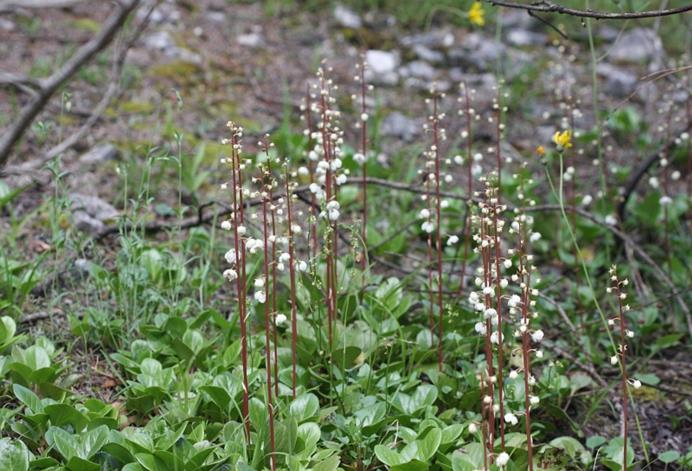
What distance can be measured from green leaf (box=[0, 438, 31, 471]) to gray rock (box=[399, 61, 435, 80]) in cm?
534

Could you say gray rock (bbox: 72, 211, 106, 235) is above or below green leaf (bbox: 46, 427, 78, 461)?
above

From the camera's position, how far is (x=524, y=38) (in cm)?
819

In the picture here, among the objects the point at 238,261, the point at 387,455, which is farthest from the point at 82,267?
the point at 387,455


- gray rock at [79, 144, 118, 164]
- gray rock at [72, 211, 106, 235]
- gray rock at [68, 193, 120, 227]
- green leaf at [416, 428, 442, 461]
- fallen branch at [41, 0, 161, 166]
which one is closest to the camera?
fallen branch at [41, 0, 161, 166]

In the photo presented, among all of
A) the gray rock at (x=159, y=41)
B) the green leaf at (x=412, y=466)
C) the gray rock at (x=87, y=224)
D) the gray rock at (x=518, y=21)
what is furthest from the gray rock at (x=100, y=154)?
the gray rock at (x=518, y=21)

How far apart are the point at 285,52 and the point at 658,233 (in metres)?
3.83

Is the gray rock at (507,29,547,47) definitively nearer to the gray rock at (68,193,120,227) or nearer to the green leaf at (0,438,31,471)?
the gray rock at (68,193,120,227)

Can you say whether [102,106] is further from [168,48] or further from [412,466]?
[168,48]

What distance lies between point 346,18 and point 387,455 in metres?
6.09

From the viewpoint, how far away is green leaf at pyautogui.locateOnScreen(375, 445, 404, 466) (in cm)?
272

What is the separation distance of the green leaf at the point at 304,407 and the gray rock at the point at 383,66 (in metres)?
4.49

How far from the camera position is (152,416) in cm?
316

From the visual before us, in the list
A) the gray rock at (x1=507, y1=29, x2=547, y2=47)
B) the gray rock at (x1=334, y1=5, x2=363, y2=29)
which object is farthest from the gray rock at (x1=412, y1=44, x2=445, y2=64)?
the gray rock at (x1=507, y1=29, x2=547, y2=47)

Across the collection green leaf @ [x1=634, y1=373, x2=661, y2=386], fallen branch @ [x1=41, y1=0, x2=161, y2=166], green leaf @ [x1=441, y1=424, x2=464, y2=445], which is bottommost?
green leaf @ [x1=634, y1=373, x2=661, y2=386]
